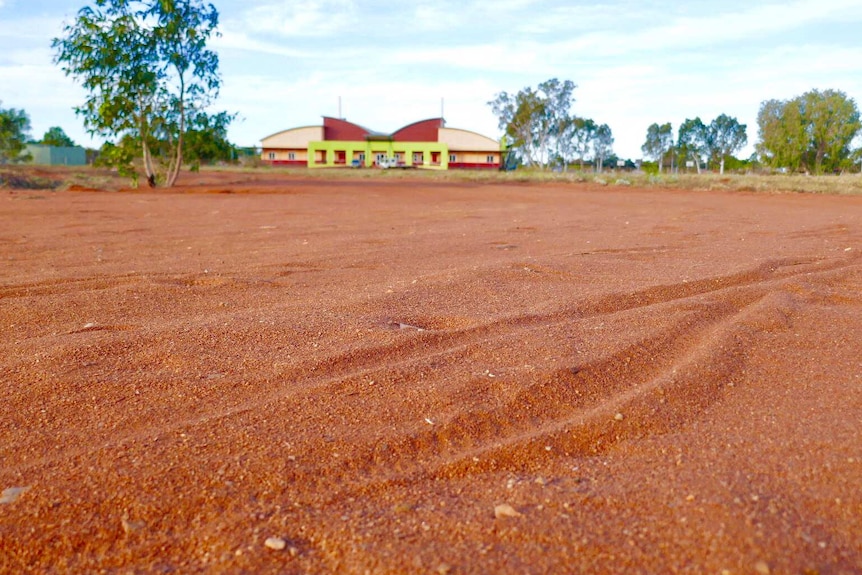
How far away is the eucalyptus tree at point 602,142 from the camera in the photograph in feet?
249

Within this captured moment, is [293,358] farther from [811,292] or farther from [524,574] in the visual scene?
[811,292]

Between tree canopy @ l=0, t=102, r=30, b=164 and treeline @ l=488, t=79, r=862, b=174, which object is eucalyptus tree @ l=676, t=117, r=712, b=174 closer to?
treeline @ l=488, t=79, r=862, b=174

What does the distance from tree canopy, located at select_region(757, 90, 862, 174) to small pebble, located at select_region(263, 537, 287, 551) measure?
49.4 metres

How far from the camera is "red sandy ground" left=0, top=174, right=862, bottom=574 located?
203cm

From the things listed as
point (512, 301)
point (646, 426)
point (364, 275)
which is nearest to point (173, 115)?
point (364, 275)

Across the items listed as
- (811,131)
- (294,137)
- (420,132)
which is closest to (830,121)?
(811,131)

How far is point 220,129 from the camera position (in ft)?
85.0

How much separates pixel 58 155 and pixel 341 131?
23036 millimetres

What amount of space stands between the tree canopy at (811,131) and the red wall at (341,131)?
33018 millimetres

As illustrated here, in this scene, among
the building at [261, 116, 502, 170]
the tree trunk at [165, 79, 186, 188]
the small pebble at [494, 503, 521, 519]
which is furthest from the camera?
the building at [261, 116, 502, 170]

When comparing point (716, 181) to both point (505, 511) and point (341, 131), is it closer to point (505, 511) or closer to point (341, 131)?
point (505, 511)

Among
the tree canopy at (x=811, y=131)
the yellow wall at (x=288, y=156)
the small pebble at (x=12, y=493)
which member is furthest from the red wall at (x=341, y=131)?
the small pebble at (x=12, y=493)

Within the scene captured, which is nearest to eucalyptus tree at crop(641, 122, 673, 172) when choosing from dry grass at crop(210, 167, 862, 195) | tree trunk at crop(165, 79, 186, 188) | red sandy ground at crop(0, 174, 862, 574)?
dry grass at crop(210, 167, 862, 195)

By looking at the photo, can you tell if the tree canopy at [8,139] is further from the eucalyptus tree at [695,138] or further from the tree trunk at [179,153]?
the eucalyptus tree at [695,138]
